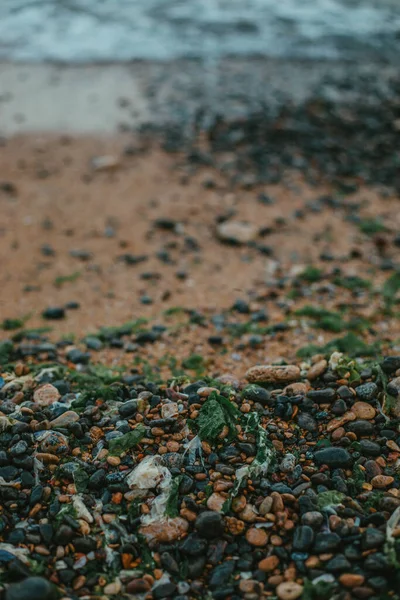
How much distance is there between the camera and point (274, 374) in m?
4.37

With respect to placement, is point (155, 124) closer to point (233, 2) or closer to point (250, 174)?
point (250, 174)

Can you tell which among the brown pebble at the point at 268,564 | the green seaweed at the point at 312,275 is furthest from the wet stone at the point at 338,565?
the green seaweed at the point at 312,275

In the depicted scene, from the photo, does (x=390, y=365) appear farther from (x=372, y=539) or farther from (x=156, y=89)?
(x=156, y=89)

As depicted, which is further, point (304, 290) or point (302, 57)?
point (302, 57)

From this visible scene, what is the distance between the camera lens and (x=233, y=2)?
58.4 ft

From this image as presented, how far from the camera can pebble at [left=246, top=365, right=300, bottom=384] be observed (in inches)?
171

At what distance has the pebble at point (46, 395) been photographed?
166 inches

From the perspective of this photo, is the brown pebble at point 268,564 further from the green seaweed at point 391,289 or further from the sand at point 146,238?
the green seaweed at point 391,289

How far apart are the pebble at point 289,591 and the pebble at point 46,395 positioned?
2.10 meters

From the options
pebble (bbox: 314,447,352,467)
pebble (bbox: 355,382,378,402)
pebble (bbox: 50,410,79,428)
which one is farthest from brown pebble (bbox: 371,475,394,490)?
pebble (bbox: 50,410,79,428)

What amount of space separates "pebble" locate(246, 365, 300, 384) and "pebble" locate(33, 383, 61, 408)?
1506 mm

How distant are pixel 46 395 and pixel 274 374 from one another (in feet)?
5.74

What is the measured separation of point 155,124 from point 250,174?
8.52ft

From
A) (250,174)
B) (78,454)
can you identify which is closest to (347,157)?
(250,174)
